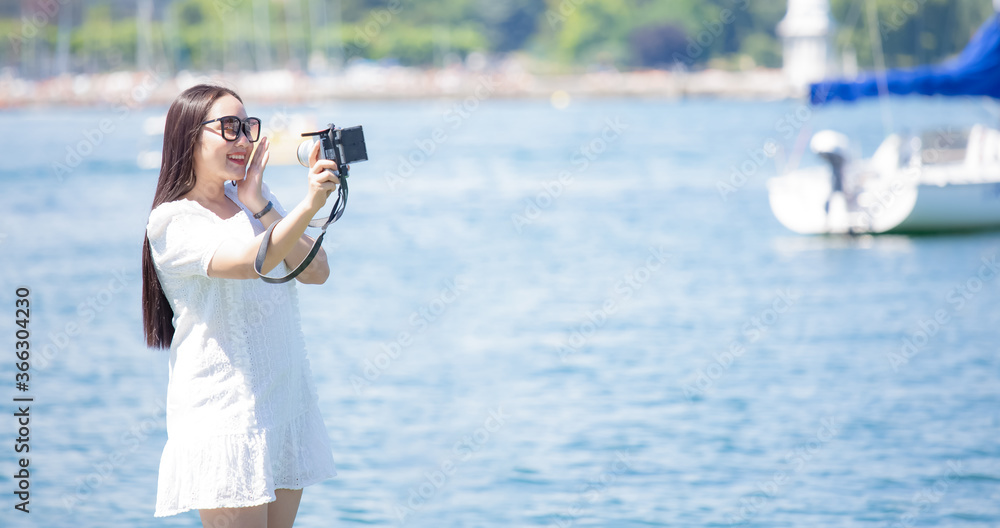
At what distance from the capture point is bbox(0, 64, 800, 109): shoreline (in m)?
96.8

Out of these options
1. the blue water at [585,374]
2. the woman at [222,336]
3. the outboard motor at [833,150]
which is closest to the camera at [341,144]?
the woman at [222,336]

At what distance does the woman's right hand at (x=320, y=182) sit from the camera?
2.85m

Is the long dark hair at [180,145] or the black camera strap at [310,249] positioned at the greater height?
the long dark hair at [180,145]

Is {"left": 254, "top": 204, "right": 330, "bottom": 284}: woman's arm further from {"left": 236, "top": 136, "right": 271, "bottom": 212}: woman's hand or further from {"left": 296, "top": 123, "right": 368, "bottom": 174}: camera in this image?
{"left": 296, "top": 123, "right": 368, "bottom": 174}: camera

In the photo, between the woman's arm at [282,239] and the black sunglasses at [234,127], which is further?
the black sunglasses at [234,127]

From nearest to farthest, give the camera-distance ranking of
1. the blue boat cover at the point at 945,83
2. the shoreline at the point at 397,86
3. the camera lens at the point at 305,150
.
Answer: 1. the camera lens at the point at 305,150
2. the blue boat cover at the point at 945,83
3. the shoreline at the point at 397,86

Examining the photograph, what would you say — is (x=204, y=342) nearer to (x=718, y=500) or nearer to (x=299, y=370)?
(x=299, y=370)

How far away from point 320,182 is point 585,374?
8.34 m

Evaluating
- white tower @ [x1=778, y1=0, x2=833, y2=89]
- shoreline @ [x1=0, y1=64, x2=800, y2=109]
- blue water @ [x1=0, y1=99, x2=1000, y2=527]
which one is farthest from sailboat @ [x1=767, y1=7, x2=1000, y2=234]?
shoreline @ [x1=0, y1=64, x2=800, y2=109]

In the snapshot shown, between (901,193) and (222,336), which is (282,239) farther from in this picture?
(901,193)

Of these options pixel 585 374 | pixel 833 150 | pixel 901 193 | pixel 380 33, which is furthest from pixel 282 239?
pixel 380 33

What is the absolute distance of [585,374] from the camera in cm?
1104

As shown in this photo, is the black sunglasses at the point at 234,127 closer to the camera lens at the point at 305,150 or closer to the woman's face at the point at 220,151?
the woman's face at the point at 220,151

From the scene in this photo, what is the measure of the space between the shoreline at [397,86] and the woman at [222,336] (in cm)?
9060
